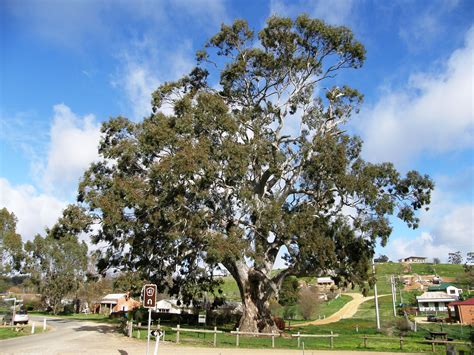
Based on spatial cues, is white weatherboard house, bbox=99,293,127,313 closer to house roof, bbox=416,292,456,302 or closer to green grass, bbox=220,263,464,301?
green grass, bbox=220,263,464,301

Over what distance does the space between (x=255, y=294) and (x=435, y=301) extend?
53.6 metres

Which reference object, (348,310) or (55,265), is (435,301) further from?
(55,265)

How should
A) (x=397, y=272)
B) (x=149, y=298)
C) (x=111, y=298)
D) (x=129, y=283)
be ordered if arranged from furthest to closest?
(x=397, y=272) < (x=111, y=298) < (x=129, y=283) < (x=149, y=298)

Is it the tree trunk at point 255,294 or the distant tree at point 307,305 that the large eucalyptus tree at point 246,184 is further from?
the distant tree at point 307,305

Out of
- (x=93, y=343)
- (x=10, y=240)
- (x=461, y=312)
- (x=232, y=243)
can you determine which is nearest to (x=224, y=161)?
(x=232, y=243)

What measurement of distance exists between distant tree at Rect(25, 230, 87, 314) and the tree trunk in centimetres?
3724

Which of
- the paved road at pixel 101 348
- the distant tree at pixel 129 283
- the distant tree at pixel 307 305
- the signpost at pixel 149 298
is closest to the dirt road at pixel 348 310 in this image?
the distant tree at pixel 307 305

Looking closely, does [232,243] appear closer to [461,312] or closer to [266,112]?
[266,112]

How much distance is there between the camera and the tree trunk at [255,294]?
2888 centimetres

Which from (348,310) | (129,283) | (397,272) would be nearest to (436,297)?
(348,310)

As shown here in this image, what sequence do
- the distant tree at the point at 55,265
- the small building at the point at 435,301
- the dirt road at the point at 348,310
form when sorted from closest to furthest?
1. the distant tree at the point at 55,265
2. the dirt road at the point at 348,310
3. the small building at the point at 435,301

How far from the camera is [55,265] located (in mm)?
60281

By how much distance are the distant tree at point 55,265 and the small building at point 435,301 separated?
184 feet

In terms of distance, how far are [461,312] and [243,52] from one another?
43223 millimetres
